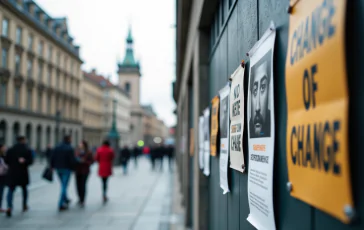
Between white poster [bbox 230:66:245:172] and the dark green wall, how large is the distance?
0.21 ft

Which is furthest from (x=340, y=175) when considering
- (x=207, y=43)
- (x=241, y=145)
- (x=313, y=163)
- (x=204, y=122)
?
(x=207, y=43)

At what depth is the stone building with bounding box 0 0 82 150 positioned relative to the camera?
117 ft

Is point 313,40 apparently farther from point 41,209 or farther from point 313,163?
point 41,209

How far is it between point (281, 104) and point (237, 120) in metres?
0.90

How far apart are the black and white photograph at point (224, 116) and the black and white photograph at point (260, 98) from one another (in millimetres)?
1011

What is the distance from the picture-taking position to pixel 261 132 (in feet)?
6.56

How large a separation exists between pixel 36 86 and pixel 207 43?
139ft

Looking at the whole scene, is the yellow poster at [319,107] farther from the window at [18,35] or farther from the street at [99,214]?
the window at [18,35]

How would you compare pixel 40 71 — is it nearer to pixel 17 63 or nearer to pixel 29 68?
pixel 29 68

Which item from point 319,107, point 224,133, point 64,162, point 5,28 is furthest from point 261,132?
point 5,28

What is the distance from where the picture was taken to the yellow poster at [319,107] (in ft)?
3.35

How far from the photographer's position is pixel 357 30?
1.09 m

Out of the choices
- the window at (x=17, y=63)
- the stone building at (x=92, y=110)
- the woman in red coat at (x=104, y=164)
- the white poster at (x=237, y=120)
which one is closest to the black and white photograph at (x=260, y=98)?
the white poster at (x=237, y=120)

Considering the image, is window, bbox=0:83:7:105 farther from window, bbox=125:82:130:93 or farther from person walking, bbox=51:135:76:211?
window, bbox=125:82:130:93
